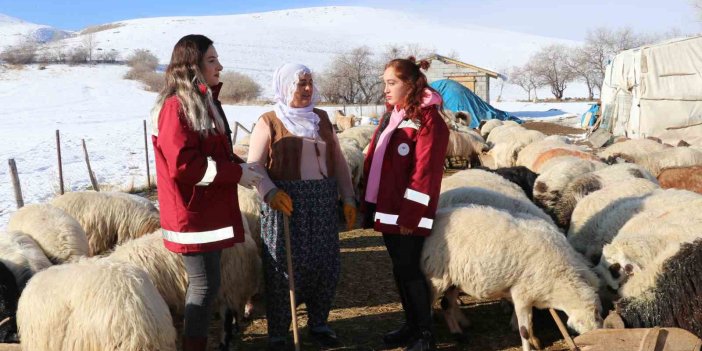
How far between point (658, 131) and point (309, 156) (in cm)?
1527

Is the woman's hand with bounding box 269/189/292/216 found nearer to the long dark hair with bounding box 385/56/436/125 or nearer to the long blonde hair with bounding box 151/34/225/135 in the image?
the long blonde hair with bounding box 151/34/225/135

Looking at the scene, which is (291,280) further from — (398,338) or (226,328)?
(398,338)

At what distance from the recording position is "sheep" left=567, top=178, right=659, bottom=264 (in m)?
5.73

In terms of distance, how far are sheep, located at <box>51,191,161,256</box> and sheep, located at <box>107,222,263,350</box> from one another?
Result: 57.8 inches

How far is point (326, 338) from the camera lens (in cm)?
468

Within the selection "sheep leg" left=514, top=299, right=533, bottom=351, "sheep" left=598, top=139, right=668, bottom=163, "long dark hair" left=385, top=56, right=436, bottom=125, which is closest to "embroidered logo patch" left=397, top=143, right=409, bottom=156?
"long dark hair" left=385, top=56, right=436, bottom=125

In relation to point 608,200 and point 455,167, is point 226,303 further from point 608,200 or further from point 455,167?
point 455,167

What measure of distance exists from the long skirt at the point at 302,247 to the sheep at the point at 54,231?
1829mm

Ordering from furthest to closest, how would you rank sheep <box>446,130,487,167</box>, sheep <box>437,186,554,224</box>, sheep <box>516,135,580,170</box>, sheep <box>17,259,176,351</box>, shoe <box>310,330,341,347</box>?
sheep <box>446,130,487,167</box> < sheep <box>516,135,580,170</box> < sheep <box>437,186,554,224</box> < shoe <box>310,330,341,347</box> < sheep <box>17,259,176,351</box>

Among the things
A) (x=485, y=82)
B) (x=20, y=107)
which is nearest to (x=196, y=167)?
(x=485, y=82)

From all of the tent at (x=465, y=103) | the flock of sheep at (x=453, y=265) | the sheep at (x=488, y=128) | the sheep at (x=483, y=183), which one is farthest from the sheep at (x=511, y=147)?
the tent at (x=465, y=103)

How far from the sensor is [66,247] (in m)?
5.21

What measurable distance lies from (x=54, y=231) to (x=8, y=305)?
4.01ft

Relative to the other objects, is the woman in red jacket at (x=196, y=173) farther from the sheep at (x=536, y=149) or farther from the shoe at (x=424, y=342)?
the sheep at (x=536, y=149)
